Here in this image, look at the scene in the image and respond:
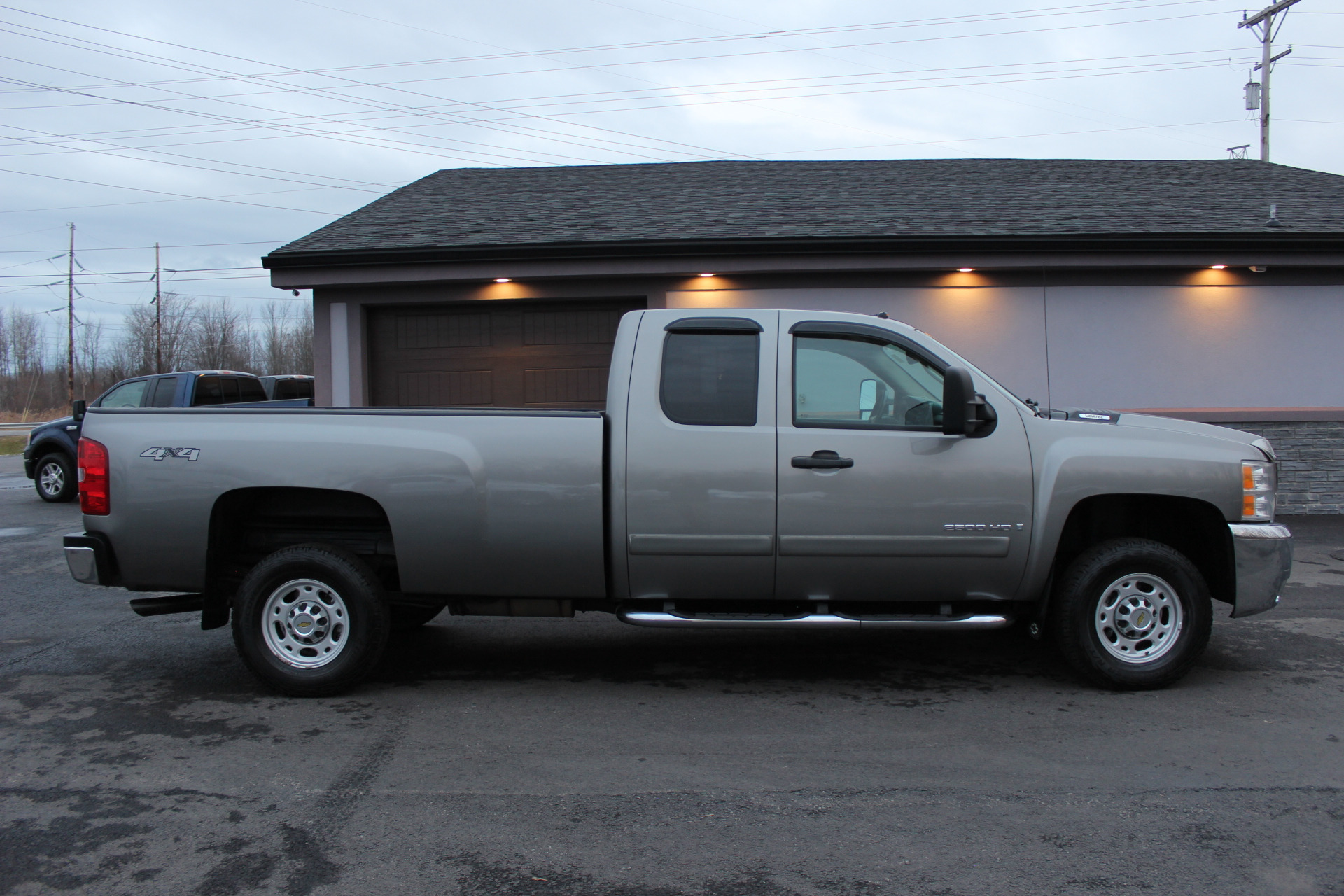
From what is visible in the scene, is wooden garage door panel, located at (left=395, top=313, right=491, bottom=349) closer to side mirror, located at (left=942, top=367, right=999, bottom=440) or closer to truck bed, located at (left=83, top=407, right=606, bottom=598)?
truck bed, located at (left=83, top=407, right=606, bottom=598)

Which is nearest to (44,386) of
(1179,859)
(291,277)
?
(291,277)

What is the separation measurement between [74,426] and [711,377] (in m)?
12.7

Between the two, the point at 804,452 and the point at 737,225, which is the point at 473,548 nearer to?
Result: the point at 804,452

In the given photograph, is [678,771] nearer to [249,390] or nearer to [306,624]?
[306,624]

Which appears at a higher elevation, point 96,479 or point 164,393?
point 164,393

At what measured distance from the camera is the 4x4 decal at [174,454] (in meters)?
5.16

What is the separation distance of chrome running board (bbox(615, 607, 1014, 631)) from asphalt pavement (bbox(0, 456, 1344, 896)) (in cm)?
40

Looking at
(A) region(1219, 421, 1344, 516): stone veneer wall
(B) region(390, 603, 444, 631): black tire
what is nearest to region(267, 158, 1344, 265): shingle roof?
(A) region(1219, 421, 1344, 516): stone veneer wall

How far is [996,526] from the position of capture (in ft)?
16.7

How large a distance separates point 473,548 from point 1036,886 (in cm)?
311

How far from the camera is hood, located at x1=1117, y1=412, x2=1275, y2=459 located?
17.2 ft

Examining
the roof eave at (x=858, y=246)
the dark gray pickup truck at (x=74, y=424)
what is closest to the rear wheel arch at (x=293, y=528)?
the roof eave at (x=858, y=246)

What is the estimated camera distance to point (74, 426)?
14.3 meters

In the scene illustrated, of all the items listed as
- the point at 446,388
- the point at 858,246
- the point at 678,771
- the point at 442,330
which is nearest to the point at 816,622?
the point at 678,771
